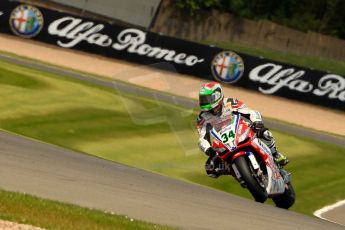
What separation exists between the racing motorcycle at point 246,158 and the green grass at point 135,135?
786 millimetres

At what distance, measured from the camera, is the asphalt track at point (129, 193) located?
12.1 metres

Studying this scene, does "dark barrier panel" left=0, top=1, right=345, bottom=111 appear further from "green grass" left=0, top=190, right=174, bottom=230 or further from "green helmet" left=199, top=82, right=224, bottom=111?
"green grass" left=0, top=190, right=174, bottom=230

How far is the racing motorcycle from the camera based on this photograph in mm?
15484

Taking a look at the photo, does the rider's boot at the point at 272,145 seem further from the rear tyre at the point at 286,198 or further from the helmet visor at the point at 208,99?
the helmet visor at the point at 208,99

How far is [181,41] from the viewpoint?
39094 millimetres

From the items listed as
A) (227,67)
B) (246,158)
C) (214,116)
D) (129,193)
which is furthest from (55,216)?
(227,67)

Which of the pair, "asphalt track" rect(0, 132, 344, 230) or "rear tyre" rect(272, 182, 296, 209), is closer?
"asphalt track" rect(0, 132, 344, 230)

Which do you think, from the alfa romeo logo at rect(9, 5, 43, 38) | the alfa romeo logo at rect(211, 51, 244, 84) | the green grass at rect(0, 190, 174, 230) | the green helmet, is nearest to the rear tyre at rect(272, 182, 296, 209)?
the green helmet

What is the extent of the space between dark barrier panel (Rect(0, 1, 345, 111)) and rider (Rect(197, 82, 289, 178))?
22.1m

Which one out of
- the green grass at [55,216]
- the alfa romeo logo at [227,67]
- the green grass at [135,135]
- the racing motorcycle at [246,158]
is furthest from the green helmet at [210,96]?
the alfa romeo logo at [227,67]

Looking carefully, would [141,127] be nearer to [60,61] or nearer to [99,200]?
[99,200]

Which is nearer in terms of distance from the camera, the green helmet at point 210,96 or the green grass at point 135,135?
the green helmet at point 210,96

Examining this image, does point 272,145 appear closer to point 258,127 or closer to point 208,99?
point 258,127

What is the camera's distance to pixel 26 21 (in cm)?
4094
